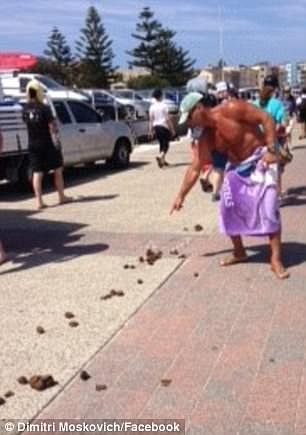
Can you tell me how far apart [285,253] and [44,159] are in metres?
4.97

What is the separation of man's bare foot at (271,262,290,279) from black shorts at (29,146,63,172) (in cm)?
546

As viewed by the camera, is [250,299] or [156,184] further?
[156,184]

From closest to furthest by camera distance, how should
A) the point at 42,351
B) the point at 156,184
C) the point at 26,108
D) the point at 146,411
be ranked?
the point at 146,411 < the point at 42,351 < the point at 26,108 < the point at 156,184

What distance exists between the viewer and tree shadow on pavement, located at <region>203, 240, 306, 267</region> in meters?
7.15

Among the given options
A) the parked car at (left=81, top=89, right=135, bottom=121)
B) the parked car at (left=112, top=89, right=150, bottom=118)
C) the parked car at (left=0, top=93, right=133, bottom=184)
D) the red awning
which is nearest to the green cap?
the parked car at (left=0, top=93, right=133, bottom=184)

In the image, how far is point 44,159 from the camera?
11.3 metres

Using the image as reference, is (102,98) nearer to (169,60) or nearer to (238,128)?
(238,128)

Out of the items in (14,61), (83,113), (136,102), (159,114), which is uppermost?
(14,61)

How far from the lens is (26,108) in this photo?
11250 mm

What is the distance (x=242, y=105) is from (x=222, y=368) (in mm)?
2634

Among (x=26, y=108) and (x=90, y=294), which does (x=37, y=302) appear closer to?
(x=90, y=294)

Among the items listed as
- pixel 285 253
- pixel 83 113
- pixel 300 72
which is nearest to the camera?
pixel 285 253

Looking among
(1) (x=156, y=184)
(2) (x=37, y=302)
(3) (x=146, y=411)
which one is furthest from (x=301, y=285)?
(1) (x=156, y=184)

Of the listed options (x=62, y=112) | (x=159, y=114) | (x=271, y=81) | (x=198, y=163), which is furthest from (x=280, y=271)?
(x=159, y=114)
